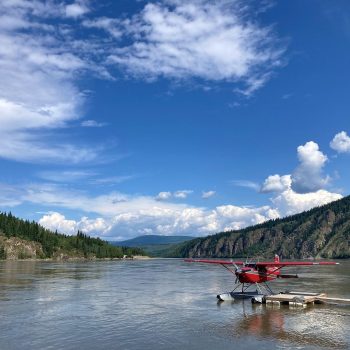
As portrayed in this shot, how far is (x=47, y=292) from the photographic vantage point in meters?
44.4

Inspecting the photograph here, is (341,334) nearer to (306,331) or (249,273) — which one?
(306,331)

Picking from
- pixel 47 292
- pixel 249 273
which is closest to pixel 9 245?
pixel 47 292

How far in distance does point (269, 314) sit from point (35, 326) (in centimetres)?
1584

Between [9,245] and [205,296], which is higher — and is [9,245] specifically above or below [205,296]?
above

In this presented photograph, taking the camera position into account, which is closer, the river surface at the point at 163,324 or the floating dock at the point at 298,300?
the river surface at the point at 163,324

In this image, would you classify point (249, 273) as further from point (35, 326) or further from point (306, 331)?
point (35, 326)

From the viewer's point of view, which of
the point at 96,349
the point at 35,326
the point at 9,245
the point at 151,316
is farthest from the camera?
the point at 9,245

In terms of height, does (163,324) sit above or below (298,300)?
below

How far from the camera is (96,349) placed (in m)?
20.5

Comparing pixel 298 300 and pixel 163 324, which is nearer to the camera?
pixel 163 324

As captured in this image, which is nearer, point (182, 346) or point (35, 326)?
point (182, 346)

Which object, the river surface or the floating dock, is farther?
the floating dock

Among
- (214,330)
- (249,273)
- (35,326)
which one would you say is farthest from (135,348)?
(249,273)

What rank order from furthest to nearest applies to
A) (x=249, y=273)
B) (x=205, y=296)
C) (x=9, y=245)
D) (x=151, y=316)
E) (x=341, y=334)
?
(x=9, y=245)
(x=205, y=296)
(x=249, y=273)
(x=151, y=316)
(x=341, y=334)
